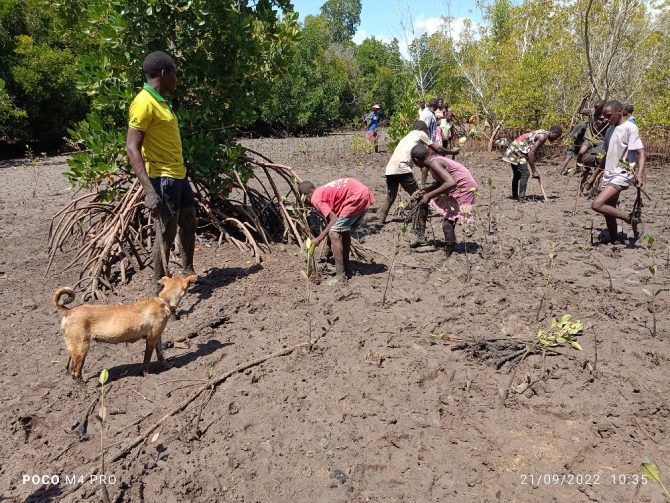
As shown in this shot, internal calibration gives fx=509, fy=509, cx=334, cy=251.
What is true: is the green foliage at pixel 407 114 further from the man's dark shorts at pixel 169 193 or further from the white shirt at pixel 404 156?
the man's dark shorts at pixel 169 193

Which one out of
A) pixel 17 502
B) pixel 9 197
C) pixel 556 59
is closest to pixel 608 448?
pixel 17 502

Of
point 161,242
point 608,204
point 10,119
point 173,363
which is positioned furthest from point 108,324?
point 10,119

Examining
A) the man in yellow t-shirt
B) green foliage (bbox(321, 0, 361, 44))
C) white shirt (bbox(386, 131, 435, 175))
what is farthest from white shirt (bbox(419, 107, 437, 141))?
green foliage (bbox(321, 0, 361, 44))

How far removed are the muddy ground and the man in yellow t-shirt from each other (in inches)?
33.0

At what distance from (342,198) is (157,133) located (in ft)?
5.78

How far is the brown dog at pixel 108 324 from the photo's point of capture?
3.21 meters

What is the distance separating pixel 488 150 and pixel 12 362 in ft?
44.7

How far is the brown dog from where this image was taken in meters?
3.21

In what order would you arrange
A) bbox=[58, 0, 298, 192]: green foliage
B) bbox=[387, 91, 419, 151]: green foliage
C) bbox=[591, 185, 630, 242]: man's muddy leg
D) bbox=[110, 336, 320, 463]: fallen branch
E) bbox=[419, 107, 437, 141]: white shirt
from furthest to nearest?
1. bbox=[387, 91, 419, 151]: green foliage
2. bbox=[419, 107, 437, 141]: white shirt
3. bbox=[591, 185, 630, 242]: man's muddy leg
4. bbox=[58, 0, 298, 192]: green foliage
5. bbox=[110, 336, 320, 463]: fallen branch

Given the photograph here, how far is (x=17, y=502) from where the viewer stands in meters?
2.60

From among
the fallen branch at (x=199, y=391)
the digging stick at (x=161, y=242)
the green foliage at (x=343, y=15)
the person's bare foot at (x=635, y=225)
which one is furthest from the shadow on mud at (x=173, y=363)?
the green foliage at (x=343, y=15)

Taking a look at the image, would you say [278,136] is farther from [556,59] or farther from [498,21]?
[556,59]

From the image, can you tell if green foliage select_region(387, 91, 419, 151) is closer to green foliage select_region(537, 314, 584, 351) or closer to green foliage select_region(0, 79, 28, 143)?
green foliage select_region(537, 314, 584, 351)
